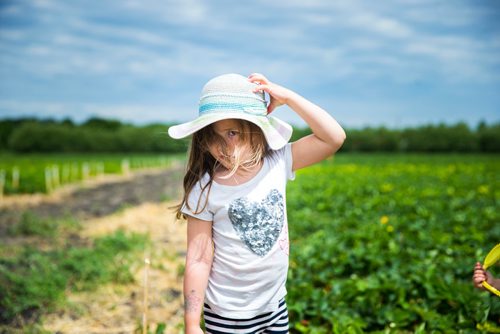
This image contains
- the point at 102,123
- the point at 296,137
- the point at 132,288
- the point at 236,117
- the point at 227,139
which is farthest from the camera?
the point at 102,123

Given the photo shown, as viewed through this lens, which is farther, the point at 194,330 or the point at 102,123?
the point at 102,123

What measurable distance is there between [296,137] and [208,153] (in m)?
57.4

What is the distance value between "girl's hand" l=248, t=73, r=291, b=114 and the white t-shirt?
31cm

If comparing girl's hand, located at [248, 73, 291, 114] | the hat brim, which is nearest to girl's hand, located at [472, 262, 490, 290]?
the hat brim

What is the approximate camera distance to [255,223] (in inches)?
70.4

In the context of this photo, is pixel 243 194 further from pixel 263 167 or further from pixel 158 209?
pixel 158 209

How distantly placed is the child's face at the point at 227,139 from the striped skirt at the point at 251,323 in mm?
608

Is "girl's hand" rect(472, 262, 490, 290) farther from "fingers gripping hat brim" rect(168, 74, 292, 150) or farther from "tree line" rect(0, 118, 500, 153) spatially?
"tree line" rect(0, 118, 500, 153)

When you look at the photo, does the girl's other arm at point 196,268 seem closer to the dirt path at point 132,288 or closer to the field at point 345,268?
the field at point 345,268

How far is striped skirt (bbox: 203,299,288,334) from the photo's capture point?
1.83m

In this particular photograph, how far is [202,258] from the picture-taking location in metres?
1.82

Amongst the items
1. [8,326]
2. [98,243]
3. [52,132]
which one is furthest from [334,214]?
[52,132]

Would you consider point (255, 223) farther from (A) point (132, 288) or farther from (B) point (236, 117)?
(A) point (132, 288)

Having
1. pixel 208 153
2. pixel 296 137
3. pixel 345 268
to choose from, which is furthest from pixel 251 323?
pixel 296 137
